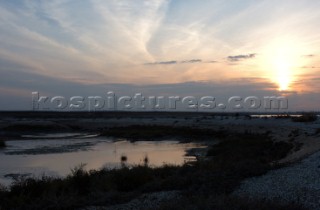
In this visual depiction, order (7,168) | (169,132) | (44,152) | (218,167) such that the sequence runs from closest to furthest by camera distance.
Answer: (218,167) → (7,168) → (44,152) → (169,132)

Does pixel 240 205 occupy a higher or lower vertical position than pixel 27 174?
higher

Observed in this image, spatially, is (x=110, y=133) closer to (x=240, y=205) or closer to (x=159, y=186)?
(x=159, y=186)

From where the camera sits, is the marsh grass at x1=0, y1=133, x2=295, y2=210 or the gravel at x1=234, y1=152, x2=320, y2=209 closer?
the gravel at x1=234, y1=152, x2=320, y2=209

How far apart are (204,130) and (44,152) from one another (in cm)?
3001

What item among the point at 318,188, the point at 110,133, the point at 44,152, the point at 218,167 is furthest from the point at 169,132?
the point at 318,188

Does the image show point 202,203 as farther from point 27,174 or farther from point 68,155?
point 68,155

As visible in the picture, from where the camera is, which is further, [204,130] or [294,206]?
[204,130]

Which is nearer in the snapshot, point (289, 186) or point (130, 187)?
point (289, 186)

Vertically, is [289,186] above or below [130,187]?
above

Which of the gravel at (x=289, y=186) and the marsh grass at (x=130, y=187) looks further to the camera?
the marsh grass at (x=130, y=187)

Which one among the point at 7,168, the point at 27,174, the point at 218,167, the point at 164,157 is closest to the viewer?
the point at 218,167

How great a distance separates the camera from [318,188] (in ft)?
43.3

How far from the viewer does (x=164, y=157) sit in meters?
34.0

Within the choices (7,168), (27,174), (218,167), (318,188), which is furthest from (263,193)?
(7,168)
